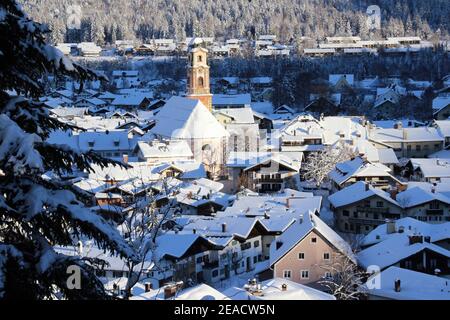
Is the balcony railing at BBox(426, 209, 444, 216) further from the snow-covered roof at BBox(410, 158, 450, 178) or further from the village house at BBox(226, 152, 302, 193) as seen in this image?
the village house at BBox(226, 152, 302, 193)

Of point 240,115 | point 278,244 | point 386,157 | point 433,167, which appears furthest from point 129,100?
point 278,244

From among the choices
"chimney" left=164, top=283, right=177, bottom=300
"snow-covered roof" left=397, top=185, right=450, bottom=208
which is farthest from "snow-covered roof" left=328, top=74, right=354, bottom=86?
"chimney" left=164, top=283, right=177, bottom=300

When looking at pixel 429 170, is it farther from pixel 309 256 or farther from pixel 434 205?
pixel 309 256

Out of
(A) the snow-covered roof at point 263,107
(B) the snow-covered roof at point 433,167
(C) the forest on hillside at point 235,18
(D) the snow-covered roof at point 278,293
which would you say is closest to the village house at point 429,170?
(B) the snow-covered roof at point 433,167

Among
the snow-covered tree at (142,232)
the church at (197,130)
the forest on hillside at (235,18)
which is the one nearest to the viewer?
the snow-covered tree at (142,232)

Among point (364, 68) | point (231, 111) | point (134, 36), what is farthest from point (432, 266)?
point (134, 36)

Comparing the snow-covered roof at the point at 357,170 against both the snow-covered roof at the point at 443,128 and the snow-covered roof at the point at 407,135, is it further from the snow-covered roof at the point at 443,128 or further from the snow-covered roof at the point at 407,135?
the snow-covered roof at the point at 443,128
